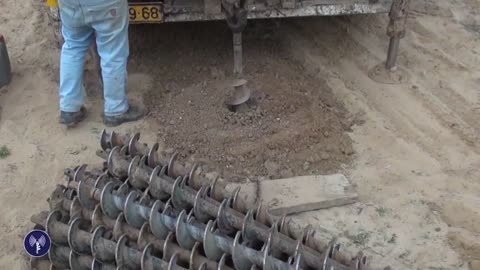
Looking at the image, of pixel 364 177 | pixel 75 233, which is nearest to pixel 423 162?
pixel 364 177

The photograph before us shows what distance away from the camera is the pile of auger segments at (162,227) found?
3.15 m

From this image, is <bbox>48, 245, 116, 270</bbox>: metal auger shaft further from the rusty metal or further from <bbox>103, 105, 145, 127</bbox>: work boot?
the rusty metal

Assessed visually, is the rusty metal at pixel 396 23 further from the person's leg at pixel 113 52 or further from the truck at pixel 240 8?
the person's leg at pixel 113 52

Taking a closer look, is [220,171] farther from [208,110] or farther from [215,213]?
[215,213]

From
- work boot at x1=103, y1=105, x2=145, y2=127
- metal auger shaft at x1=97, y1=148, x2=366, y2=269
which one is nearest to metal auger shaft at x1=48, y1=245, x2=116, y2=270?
metal auger shaft at x1=97, y1=148, x2=366, y2=269

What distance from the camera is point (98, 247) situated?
129 inches

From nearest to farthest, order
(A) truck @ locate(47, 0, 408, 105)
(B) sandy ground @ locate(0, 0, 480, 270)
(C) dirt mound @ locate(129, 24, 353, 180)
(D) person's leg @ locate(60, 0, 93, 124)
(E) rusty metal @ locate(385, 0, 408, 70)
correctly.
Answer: (B) sandy ground @ locate(0, 0, 480, 270), (C) dirt mound @ locate(129, 24, 353, 180), (A) truck @ locate(47, 0, 408, 105), (D) person's leg @ locate(60, 0, 93, 124), (E) rusty metal @ locate(385, 0, 408, 70)

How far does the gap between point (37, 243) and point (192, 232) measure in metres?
0.80

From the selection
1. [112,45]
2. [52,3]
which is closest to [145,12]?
[112,45]

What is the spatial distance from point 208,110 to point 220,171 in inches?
26.5

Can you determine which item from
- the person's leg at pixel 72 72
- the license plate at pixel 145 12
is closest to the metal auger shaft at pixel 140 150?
the person's leg at pixel 72 72

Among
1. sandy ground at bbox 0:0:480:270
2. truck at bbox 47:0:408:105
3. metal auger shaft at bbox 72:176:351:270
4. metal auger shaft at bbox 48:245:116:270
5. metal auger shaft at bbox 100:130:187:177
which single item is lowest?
sandy ground at bbox 0:0:480:270

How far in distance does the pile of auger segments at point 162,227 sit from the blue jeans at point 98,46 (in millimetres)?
1243

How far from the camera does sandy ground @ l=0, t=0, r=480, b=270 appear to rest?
392 centimetres
